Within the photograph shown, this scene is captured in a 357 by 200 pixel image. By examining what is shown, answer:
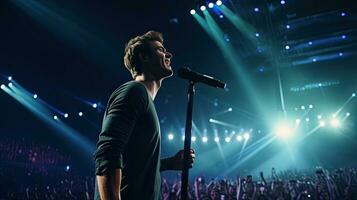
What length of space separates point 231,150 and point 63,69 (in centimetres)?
1286

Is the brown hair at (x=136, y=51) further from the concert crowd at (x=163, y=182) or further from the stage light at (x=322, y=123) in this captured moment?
the stage light at (x=322, y=123)

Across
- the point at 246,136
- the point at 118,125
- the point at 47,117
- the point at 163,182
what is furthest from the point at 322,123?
the point at 118,125

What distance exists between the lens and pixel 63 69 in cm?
1365

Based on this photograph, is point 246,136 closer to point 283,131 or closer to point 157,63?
point 283,131

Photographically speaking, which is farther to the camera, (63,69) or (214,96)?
(214,96)

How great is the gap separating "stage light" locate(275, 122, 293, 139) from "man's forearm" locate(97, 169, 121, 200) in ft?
57.6

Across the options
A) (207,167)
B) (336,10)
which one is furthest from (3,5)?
(207,167)

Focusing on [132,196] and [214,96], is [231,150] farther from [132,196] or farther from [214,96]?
[132,196]

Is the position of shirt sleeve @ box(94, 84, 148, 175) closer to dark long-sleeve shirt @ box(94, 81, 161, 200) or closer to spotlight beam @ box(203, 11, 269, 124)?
dark long-sleeve shirt @ box(94, 81, 161, 200)

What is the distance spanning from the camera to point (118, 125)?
1.47 meters

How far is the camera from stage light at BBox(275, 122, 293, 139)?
18.2m

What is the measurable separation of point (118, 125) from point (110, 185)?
281 millimetres

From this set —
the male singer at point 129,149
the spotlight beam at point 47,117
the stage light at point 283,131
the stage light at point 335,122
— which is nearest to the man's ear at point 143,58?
the male singer at point 129,149

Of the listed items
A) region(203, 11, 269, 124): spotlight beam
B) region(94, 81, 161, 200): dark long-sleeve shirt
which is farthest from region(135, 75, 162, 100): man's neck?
region(203, 11, 269, 124): spotlight beam
